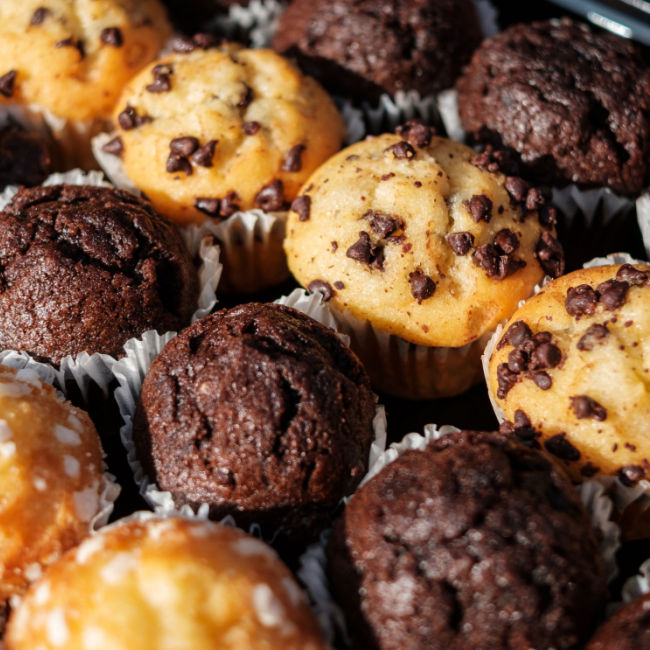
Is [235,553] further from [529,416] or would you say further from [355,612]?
[529,416]

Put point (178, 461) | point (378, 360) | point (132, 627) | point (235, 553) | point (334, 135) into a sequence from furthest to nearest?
point (334, 135) → point (378, 360) → point (178, 461) → point (235, 553) → point (132, 627)

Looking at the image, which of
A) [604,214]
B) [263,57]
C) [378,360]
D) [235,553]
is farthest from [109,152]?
[604,214]

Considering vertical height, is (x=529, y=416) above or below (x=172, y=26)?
below

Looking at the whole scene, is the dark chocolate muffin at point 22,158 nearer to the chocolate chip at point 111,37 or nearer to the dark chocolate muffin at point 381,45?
the chocolate chip at point 111,37

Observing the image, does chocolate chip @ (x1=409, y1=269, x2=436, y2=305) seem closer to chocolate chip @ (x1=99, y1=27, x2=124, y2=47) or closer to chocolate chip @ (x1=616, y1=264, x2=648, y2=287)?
chocolate chip @ (x1=616, y1=264, x2=648, y2=287)

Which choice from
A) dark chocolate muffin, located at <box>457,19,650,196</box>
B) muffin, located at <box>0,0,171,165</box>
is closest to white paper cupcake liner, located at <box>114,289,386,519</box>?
dark chocolate muffin, located at <box>457,19,650,196</box>

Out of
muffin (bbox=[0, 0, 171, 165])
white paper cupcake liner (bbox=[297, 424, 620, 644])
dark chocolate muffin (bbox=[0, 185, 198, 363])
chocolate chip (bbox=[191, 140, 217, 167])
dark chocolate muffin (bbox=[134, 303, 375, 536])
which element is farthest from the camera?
muffin (bbox=[0, 0, 171, 165])
